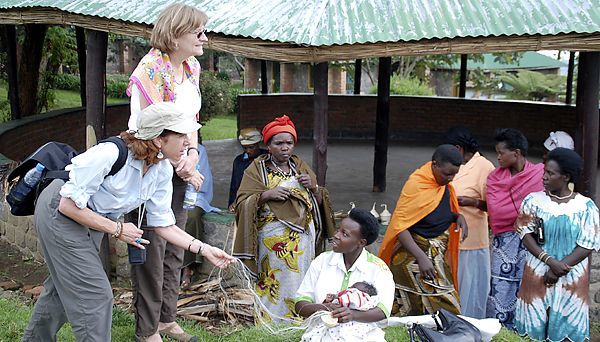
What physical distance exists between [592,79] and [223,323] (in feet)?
11.8

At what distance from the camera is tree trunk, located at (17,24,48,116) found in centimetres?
1181

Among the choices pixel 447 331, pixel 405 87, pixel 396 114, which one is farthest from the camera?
pixel 405 87

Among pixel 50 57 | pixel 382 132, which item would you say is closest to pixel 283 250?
pixel 382 132

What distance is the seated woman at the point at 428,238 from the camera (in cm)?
494

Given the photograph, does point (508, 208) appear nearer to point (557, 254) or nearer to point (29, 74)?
point (557, 254)

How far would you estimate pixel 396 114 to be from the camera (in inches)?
614

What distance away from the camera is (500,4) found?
5.77 metres

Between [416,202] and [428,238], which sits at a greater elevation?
[416,202]

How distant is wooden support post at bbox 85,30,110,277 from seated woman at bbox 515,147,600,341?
3.68 metres

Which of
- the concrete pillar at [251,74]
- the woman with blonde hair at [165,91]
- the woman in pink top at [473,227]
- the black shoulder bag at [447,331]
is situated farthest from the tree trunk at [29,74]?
the concrete pillar at [251,74]

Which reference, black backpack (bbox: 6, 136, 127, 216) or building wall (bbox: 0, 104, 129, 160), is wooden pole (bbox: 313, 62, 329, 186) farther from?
building wall (bbox: 0, 104, 129, 160)

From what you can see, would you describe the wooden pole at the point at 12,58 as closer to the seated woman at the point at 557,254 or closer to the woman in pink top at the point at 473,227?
the woman in pink top at the point at 473,227

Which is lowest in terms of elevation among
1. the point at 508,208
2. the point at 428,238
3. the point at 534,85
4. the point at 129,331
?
the point at 129,331

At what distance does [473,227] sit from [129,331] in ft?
8.78
